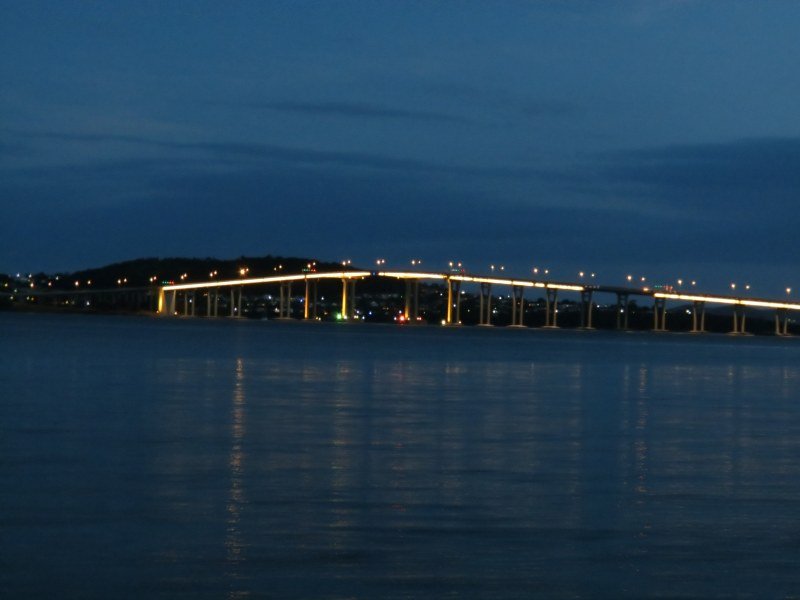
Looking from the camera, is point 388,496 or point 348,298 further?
point 348,298

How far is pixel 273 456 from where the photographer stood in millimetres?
16375

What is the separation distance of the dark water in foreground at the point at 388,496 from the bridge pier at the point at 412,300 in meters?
106


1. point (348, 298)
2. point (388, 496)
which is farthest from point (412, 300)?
point (388, 496)

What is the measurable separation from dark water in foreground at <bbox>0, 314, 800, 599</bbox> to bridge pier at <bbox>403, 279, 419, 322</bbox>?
105644 mm

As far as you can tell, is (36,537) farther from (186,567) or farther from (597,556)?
(597,556)

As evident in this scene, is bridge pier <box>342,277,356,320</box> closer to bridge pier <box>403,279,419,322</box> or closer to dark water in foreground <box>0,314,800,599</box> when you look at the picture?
bridge pier <box>403,279,419,322</box>

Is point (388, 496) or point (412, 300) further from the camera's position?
point (412, 300)

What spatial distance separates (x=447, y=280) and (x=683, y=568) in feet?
364

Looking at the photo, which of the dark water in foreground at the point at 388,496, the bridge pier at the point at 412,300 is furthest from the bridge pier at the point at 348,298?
the dark water in foreground at the point at 388,496

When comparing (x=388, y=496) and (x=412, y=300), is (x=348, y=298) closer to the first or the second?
(x=412, y=300)

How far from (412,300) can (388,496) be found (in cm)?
13263

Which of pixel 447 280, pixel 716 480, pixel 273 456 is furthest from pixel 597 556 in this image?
pixel 447 280

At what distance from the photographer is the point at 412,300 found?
146m

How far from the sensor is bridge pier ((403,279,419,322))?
13450cm
